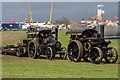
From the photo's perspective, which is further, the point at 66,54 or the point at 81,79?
the point at 66,54

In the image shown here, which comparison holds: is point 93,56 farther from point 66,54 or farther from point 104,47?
point 66,54

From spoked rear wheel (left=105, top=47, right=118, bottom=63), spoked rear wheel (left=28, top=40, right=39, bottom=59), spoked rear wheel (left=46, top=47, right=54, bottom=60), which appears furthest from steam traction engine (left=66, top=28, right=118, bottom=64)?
spoked rear wheel (left=28, top=40, right=39, bottom=59)

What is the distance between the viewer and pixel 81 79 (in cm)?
1070

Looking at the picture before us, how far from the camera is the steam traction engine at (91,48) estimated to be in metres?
18.0

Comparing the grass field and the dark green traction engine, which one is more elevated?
the dark green traction engine

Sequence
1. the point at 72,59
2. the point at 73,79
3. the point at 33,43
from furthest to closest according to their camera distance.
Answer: the point at 33,43
the point at 72,59
the point at 73,79

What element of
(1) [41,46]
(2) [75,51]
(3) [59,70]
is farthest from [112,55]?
(1) [41,46]

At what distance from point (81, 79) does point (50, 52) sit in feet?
34.7

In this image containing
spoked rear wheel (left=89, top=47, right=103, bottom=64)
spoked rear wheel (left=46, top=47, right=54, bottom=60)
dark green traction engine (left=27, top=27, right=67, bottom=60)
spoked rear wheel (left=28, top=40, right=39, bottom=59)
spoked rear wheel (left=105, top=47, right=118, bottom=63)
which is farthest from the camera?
spoked rear wheel (left=28, top=40, right=39, bottom=59)

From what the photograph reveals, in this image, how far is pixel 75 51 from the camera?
1938 centimetres

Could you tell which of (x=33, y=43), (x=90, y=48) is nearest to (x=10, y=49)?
(x=33, y=43)

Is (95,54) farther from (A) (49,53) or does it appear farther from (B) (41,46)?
(B) (41,46)

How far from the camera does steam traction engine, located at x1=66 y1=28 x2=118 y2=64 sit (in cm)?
1805

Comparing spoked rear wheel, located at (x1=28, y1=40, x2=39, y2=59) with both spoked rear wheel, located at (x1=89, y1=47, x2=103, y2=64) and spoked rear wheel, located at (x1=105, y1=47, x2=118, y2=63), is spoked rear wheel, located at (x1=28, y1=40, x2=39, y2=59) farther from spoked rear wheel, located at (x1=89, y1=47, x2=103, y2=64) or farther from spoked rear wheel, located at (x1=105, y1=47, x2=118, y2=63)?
spoked rear wheel, located at (x1=105, y1=47, x2=118, y2=63)
